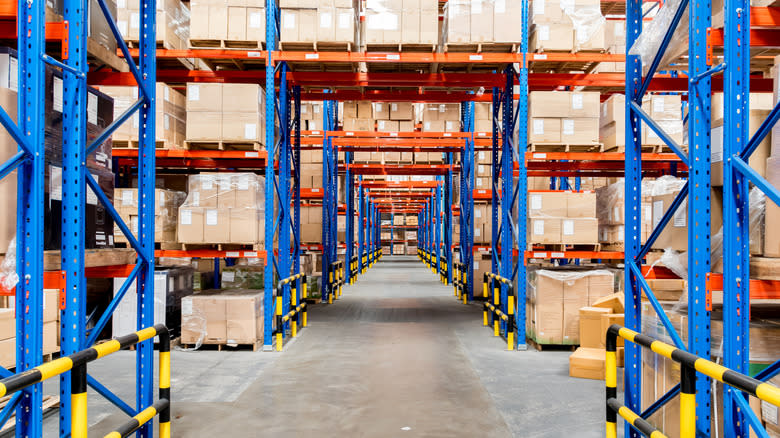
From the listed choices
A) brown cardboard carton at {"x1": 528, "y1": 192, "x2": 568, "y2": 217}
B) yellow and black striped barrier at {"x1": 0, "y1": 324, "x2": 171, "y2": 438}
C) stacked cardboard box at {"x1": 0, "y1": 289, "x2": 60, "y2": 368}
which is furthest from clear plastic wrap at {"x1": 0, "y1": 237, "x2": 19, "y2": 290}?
brown cardboard carton at {"x1": 528, "y1": 192, "x2": 568, "y2": 217}

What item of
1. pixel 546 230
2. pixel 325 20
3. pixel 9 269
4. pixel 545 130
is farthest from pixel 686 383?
pixel 325 20

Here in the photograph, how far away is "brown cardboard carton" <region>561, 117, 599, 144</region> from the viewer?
8523 mm

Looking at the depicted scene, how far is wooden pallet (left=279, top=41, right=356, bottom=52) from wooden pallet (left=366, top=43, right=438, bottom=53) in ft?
1.01

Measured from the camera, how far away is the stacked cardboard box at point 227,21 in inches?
330

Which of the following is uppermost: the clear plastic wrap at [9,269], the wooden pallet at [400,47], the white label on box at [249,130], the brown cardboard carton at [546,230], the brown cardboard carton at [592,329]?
the wooden pallet at [400,47]

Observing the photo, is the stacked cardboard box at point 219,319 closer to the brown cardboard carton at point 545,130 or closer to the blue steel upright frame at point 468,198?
the brown cardboard carton at point 545,130

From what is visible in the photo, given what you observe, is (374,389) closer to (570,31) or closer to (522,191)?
(522,191)

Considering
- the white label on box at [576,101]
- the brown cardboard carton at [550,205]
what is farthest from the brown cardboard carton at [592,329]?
the white label on box at [576,101]

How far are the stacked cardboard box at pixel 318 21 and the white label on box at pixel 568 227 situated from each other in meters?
4.01

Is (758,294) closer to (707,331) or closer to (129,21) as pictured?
(707,331)

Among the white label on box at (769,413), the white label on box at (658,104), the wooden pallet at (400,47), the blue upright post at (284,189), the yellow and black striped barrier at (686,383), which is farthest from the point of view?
the blue upright post at (284,189)

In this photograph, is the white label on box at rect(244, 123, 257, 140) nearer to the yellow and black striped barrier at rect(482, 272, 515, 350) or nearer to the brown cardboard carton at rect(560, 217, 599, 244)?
the yellow and black striped barrier at rect(482, 272, 515, 350)

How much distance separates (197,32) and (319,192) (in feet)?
17.0

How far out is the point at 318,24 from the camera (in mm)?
8477
